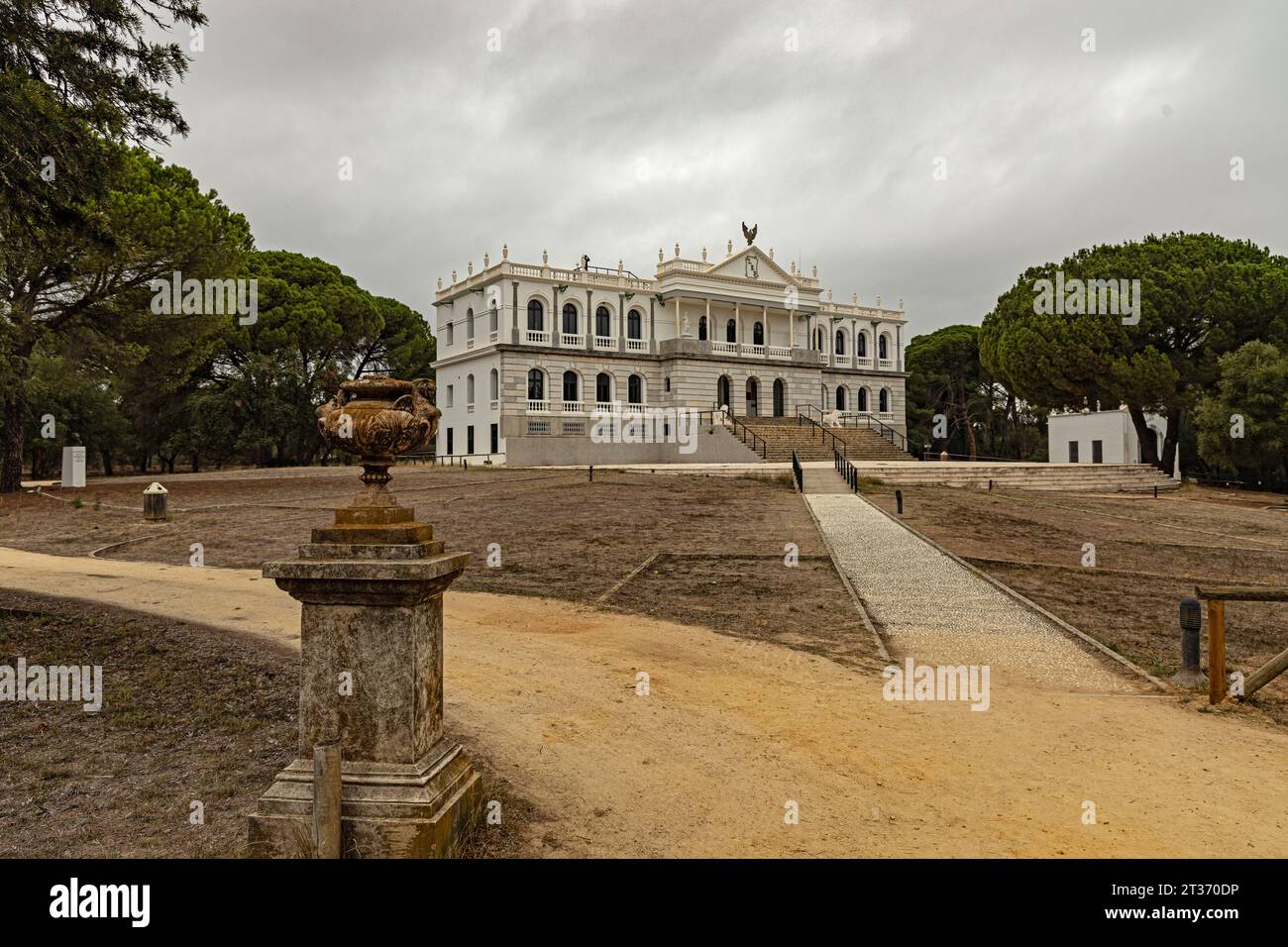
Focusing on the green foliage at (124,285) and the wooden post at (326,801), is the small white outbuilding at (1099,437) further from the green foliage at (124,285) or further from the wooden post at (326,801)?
the wooden post at (326,801)

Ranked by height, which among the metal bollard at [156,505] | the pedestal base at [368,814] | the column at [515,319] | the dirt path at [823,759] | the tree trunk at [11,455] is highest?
the column at [515,319]

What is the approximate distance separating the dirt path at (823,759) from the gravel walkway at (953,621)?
0.84 metres

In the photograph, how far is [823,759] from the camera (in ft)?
19.0

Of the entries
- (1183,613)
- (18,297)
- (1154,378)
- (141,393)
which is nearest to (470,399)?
(141,393)

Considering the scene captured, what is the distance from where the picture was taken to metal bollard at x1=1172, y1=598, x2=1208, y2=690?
8.20 meters

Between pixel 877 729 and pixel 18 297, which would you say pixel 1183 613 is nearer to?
pixel 877 729

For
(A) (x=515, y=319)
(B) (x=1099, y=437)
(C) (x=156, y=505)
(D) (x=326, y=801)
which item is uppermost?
(A) (x=515, y=319)

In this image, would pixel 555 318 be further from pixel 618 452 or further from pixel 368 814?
pixel 368 814

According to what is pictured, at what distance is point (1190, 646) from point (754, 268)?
4204 cm

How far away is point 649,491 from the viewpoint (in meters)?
22.7

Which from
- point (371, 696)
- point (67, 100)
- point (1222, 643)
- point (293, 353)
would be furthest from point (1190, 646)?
point (293, 353)

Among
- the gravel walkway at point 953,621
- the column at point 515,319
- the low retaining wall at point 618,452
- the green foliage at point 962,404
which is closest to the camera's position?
the gravel walkway at point 953,621

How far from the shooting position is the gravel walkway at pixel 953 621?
8.54 m

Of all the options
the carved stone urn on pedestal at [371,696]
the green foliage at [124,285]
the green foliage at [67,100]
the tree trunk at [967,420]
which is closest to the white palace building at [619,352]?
the tree trunk at [967,420]
